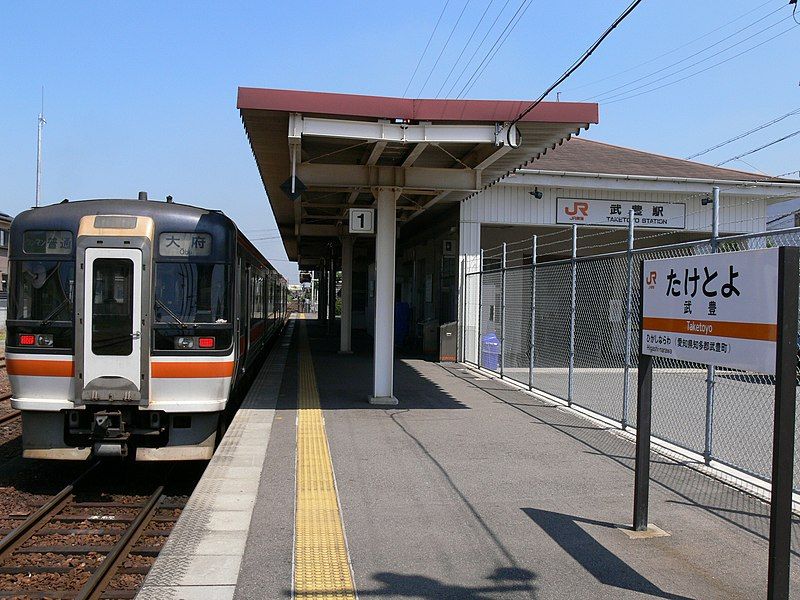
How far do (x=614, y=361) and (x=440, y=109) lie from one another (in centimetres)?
791

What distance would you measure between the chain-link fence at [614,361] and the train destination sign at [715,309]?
119cm

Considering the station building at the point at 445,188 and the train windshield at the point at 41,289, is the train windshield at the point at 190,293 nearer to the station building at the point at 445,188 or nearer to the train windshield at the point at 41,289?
the train windshield at the point at 41,289

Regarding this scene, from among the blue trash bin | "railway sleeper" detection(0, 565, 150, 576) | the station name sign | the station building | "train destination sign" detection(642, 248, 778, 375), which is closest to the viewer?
"train destination sign" detection(642, 248, 778, 375)

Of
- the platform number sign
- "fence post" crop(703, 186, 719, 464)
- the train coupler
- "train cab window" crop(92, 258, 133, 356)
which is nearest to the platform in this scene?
"fence post" crop(703, 186, 719, 464)

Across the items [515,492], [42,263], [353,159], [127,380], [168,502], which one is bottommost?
[168,502]

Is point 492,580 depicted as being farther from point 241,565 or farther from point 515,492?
point 515,492

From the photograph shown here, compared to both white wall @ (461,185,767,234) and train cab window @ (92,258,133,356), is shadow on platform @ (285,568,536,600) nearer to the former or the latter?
train cab window @ (92,258,133,356)

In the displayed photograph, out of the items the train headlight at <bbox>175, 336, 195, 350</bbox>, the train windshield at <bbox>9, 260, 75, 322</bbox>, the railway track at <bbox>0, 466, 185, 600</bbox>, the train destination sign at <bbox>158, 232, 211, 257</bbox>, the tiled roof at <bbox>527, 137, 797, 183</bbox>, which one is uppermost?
the tiled roof at <bbox>527, 137, 797, 183</bbox>

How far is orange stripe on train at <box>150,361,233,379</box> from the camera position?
279 inches

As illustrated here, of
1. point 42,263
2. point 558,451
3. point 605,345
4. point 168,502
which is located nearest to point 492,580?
point 558,451

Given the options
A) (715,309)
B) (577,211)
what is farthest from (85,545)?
(577,211)

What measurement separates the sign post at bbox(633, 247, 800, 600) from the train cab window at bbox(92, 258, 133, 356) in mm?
4755

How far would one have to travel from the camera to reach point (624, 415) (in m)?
8.56

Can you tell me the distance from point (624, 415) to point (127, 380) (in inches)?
217
